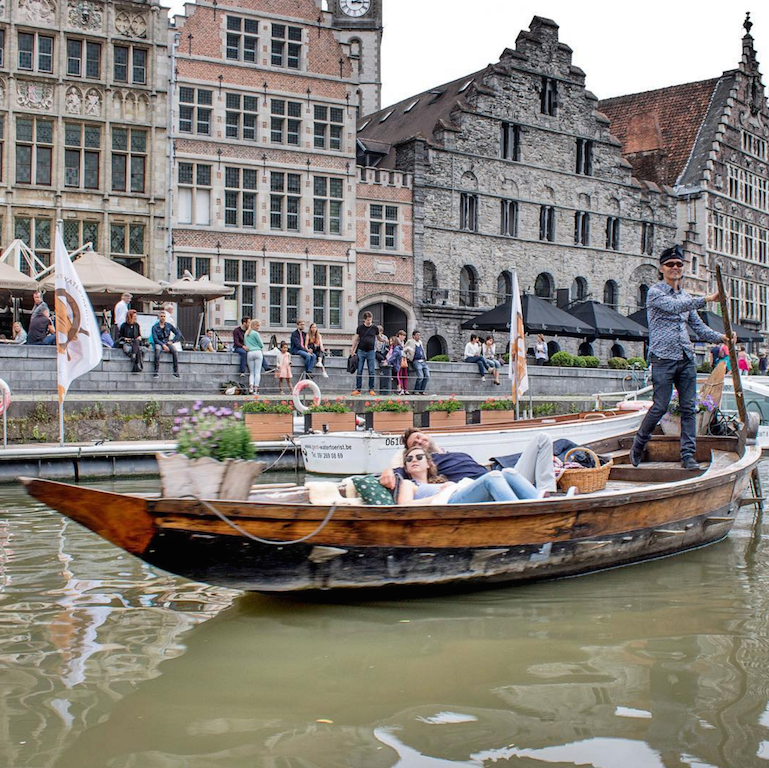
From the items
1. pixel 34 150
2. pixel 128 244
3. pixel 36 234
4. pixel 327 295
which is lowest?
pixel 327 295

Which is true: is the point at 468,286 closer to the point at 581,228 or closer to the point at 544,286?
the point at 544,286

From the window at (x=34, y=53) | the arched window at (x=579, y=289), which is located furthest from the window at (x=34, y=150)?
the arched window at (x=579, y=289)

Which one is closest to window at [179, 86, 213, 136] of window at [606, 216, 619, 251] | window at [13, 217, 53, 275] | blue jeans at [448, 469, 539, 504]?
window at [13, 217, 53, 275]

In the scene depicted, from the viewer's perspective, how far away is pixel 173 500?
6098 mm

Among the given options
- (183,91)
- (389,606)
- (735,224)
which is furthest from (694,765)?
(735,224)

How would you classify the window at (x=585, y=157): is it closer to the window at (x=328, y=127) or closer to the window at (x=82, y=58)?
the window at (x=328, y=127)

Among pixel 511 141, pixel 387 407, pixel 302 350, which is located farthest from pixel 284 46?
pixel 387 407

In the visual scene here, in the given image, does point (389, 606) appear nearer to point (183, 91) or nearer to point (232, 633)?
point (232, 633)

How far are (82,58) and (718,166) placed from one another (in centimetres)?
2614

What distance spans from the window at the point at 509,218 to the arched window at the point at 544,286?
1.98 m

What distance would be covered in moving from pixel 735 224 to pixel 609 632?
131ft

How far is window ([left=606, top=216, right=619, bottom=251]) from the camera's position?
3781 cm

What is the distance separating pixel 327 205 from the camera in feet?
99.6

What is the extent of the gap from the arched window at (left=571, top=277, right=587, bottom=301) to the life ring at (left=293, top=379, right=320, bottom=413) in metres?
18.3
